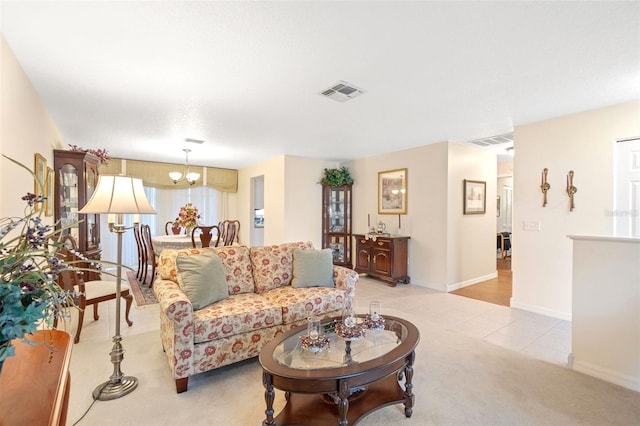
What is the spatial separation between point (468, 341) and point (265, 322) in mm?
2006

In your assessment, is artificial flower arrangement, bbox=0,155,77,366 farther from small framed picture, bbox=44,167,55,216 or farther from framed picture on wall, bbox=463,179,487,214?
framed picture on wall, bbox=463,179,487,214

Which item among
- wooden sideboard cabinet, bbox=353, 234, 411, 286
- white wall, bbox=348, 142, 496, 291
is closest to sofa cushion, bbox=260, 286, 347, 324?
wooden sideboard cabinet, bbox=353, 234, 411, 286

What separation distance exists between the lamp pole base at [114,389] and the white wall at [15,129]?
135 centimetres

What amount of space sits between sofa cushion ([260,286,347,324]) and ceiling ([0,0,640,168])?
1.95 meters

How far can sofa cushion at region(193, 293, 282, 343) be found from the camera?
85.4 inches

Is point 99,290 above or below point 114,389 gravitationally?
above

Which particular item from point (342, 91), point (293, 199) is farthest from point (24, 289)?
point (293, 199)

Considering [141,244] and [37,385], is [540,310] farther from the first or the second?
[141,244]

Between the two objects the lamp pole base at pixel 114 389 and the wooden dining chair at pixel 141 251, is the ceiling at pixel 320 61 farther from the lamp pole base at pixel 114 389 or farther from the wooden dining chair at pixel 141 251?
the lamp pole base at pixel 114 389

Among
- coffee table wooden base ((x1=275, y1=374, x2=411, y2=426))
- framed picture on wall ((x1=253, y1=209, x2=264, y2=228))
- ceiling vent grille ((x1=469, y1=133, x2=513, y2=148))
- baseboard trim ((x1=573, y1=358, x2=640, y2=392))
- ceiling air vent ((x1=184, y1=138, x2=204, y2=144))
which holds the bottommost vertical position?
baseboard trim ((x1=573, y1=358, x2=640, y2=392))

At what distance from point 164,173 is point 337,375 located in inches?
259

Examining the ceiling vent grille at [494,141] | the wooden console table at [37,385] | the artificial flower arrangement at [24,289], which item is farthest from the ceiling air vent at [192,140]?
the ceiling vent grille at [494,141]

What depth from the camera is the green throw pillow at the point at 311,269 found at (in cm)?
311

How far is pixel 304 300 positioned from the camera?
269cm
